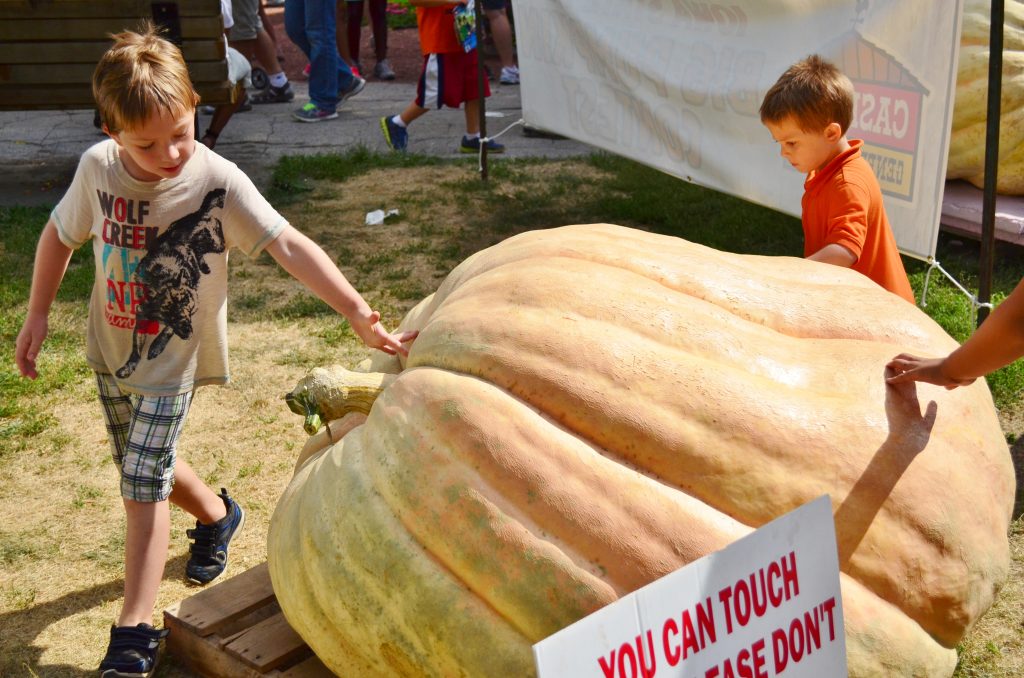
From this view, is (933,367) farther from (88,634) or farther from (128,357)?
(88,634)

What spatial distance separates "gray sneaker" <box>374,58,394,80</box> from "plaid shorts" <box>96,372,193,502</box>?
901cm


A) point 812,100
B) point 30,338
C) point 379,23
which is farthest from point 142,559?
point 379,23

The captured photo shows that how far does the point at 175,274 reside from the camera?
2.93 meters

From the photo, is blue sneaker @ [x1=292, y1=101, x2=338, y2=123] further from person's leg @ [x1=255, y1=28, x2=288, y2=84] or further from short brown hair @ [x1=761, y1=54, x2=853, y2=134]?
short brown hair @ [x1=761, y1=54, x2=853, y2=134]

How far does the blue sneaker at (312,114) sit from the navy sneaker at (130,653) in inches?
288

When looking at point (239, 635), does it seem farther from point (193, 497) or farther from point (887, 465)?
point (887, 465)

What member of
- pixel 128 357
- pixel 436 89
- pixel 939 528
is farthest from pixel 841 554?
pixel 436 89

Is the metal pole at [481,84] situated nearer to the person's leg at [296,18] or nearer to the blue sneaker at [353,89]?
the person's leg at [296,18]

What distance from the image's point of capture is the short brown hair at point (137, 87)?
2592 millimetres

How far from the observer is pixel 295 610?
2.37 meters

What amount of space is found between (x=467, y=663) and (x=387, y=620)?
8.0 inches

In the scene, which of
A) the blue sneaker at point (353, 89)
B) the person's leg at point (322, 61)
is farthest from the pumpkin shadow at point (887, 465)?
the blue sneaker at point (353, 89)

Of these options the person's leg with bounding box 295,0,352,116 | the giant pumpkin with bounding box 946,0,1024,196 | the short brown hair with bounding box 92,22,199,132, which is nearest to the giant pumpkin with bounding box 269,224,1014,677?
the short brown hair with bounding box 92,22,199,132

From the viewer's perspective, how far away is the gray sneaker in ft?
37.8
